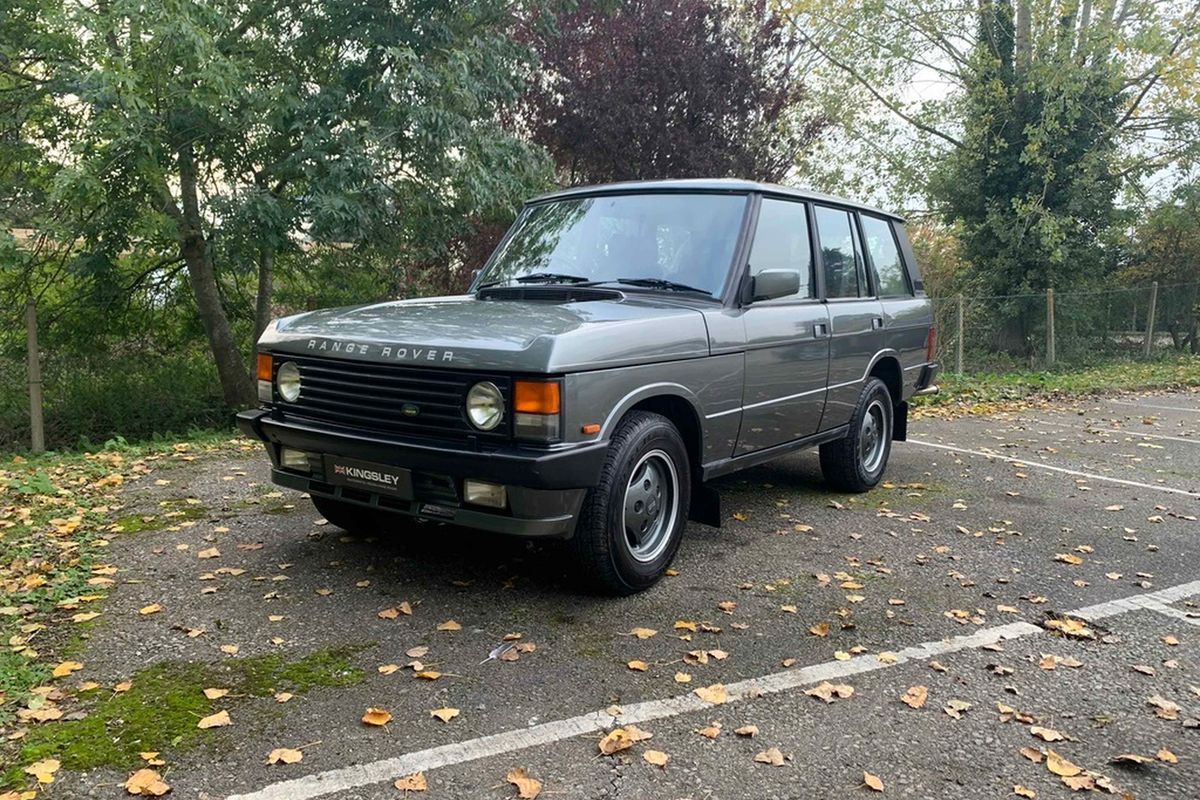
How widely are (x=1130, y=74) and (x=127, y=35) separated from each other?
16702mm

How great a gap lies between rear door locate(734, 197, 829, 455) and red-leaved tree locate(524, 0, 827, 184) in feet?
31.1

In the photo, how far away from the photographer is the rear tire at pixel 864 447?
248 inches

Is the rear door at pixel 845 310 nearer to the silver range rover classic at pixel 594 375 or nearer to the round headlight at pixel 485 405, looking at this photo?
the silver range rover classic at pixel 594 375

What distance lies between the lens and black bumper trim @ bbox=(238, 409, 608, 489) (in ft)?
12.0

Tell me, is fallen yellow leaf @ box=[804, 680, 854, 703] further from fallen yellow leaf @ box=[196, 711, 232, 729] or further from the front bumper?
fallen yellow leaf @ box=[196, 711, 232, 729]

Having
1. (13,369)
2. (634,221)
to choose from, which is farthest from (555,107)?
(634,221)

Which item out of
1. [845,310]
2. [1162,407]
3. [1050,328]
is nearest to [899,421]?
[845,310]

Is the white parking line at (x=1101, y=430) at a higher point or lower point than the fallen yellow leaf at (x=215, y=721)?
higher

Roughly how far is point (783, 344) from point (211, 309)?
910 centimetres

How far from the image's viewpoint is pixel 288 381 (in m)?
4.43

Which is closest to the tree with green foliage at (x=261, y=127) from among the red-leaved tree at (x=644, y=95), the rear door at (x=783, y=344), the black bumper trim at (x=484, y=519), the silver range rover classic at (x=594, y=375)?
the red-leaved tree at (x=644, y=95)

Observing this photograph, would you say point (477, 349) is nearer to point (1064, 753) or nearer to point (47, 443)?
point (1064, 753)

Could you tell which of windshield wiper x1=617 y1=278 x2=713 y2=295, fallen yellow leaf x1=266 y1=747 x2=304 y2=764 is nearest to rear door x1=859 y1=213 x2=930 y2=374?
windshield wiper x1=617 y1=278 x2=713 y2=295

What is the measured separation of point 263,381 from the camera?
4570mm
